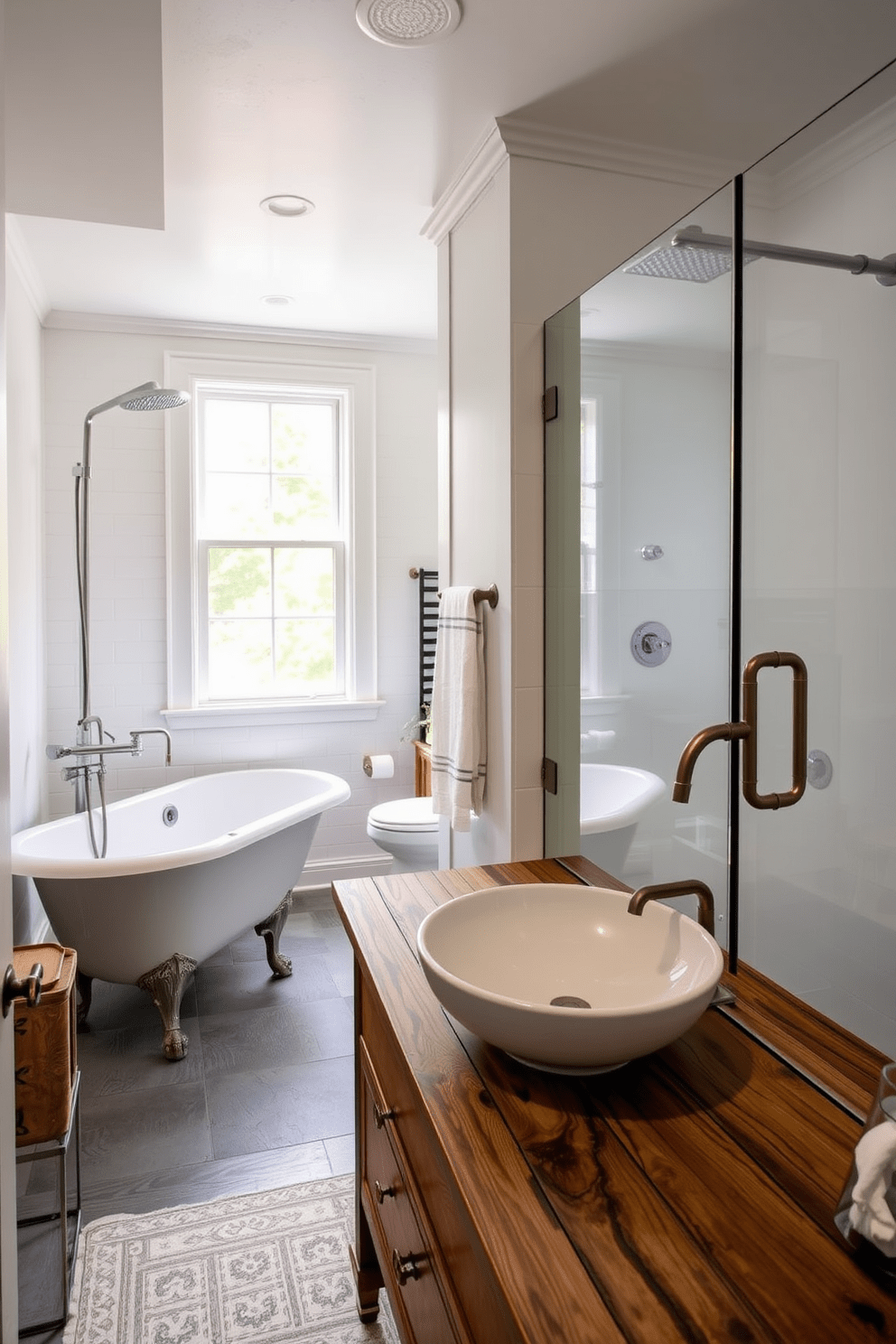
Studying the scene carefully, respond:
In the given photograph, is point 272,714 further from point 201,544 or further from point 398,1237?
point 398,1237

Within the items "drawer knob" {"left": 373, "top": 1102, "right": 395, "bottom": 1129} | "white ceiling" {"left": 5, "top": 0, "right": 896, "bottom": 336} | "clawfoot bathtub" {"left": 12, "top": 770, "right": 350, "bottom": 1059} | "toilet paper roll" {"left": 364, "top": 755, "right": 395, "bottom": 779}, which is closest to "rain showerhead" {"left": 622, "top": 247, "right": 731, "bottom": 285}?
"white ceiling" {"left": 5, "top": 0, "right": 896, "bottom": 336}

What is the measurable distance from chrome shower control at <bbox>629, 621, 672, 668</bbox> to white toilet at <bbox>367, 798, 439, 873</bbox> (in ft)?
4.68

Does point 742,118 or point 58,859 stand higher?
point 742,118

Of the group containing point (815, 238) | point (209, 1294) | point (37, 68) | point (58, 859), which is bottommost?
point (209, 1294)

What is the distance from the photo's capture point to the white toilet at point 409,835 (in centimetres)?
316

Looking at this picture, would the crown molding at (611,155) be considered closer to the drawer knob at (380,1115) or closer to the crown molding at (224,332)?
the crown molding at (224,332)

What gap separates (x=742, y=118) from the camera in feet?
7.06

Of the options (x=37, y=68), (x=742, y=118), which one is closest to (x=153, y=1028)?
(x=37, y=68)

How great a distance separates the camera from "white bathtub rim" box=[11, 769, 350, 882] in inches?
99.9

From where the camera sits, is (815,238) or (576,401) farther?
(576,401)

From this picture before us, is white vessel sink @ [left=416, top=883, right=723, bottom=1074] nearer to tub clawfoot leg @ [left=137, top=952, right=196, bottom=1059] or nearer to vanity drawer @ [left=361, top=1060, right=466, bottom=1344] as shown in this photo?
vanity drawer @ [left=361, top=1060, right=466, bottom=1344]

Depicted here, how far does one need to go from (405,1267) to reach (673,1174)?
582 mm

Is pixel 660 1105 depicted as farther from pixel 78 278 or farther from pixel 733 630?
pixel 78 278

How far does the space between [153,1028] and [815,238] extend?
113 inches
